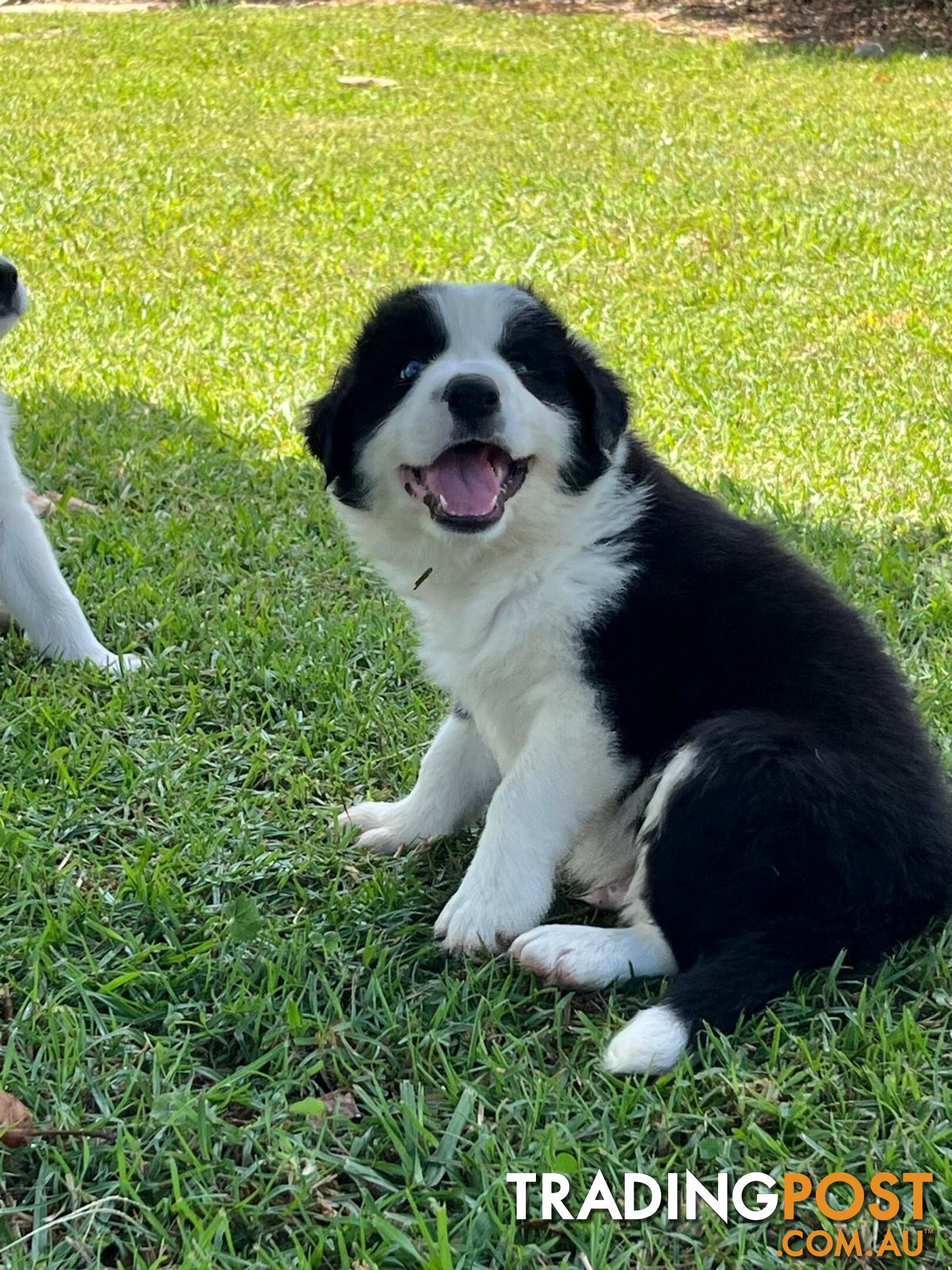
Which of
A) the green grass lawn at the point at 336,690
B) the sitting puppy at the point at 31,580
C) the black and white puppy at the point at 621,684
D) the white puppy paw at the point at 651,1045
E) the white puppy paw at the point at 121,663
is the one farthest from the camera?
the sitting puppy at the point at 31,580

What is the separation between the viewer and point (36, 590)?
4320 mm

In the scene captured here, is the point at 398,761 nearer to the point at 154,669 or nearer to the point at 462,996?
the point at 154,669

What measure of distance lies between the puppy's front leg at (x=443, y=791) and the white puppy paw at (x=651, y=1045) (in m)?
0.94

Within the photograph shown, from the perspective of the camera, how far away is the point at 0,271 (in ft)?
14.1

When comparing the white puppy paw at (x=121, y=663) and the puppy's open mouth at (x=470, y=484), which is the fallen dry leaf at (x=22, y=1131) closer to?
the puppy's open mouth at (x=470, y=484)

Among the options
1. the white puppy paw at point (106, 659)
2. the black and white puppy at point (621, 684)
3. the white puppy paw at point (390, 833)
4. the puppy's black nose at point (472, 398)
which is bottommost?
the white puppy paw at point (106, 659)

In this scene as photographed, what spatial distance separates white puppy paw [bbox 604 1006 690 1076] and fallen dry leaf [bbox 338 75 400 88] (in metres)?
14.0

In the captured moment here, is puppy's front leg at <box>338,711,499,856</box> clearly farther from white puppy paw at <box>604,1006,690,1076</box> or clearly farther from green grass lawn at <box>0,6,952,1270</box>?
white puppy paw at <box>604,1006,690,1076</box>

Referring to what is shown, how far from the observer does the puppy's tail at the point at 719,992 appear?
2.48 meters

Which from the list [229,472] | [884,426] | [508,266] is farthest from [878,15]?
[229,472]

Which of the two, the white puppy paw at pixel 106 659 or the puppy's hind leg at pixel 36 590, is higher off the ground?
the puppy's hind leg at pixel 36 590

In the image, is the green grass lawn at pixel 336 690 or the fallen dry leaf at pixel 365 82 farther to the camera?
the fallen dry leaf at pixel 365 82

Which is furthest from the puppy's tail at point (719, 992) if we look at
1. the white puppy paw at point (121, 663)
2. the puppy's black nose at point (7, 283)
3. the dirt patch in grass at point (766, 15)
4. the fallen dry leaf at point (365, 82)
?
the dirt patch in grass at point (766, 15)

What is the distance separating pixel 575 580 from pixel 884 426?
3.67 meters
